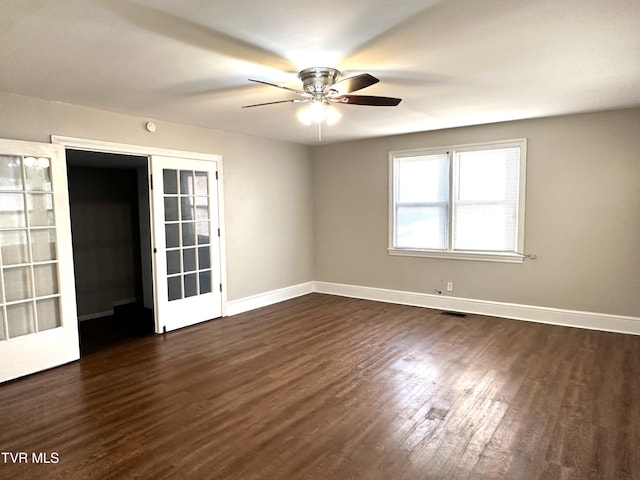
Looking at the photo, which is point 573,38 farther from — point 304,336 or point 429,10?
point 304,336

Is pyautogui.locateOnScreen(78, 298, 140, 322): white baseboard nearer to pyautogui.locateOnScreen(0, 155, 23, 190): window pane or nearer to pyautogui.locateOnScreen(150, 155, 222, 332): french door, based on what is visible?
pyautogui.locateOnScreen(150, 155, 222, 332): french door

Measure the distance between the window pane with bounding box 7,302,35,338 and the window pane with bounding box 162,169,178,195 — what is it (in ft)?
6.16

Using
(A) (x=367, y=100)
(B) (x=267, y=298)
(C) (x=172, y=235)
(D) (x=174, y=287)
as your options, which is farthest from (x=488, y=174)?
(D) (x=174, y=287)

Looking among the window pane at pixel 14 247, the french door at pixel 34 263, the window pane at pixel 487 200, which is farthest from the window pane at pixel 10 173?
the window pane at pixel 487 200

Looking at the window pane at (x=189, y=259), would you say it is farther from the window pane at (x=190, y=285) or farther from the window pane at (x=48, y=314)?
the window pane at (x=48, y=314)

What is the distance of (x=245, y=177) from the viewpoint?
5660mm

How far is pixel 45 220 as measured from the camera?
369 centimetres

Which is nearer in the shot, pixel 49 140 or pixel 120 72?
pixel 120 72

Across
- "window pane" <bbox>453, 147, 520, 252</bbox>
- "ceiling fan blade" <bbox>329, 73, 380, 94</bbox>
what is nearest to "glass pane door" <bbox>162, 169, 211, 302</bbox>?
"ceiling fan blade" <bbox>329, 73, 380, 94</bbox>

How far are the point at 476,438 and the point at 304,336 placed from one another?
2378 millimetres

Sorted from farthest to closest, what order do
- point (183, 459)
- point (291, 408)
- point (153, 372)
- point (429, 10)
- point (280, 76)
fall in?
point (153, 372) → point (280, 76) → point (291, 408) → point (183, 459) → point (429, 10)

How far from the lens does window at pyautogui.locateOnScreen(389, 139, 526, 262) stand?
506 centimetres

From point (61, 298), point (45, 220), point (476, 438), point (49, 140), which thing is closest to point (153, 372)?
point (61, 298)

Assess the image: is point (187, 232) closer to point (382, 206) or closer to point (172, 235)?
point (172, 235)
